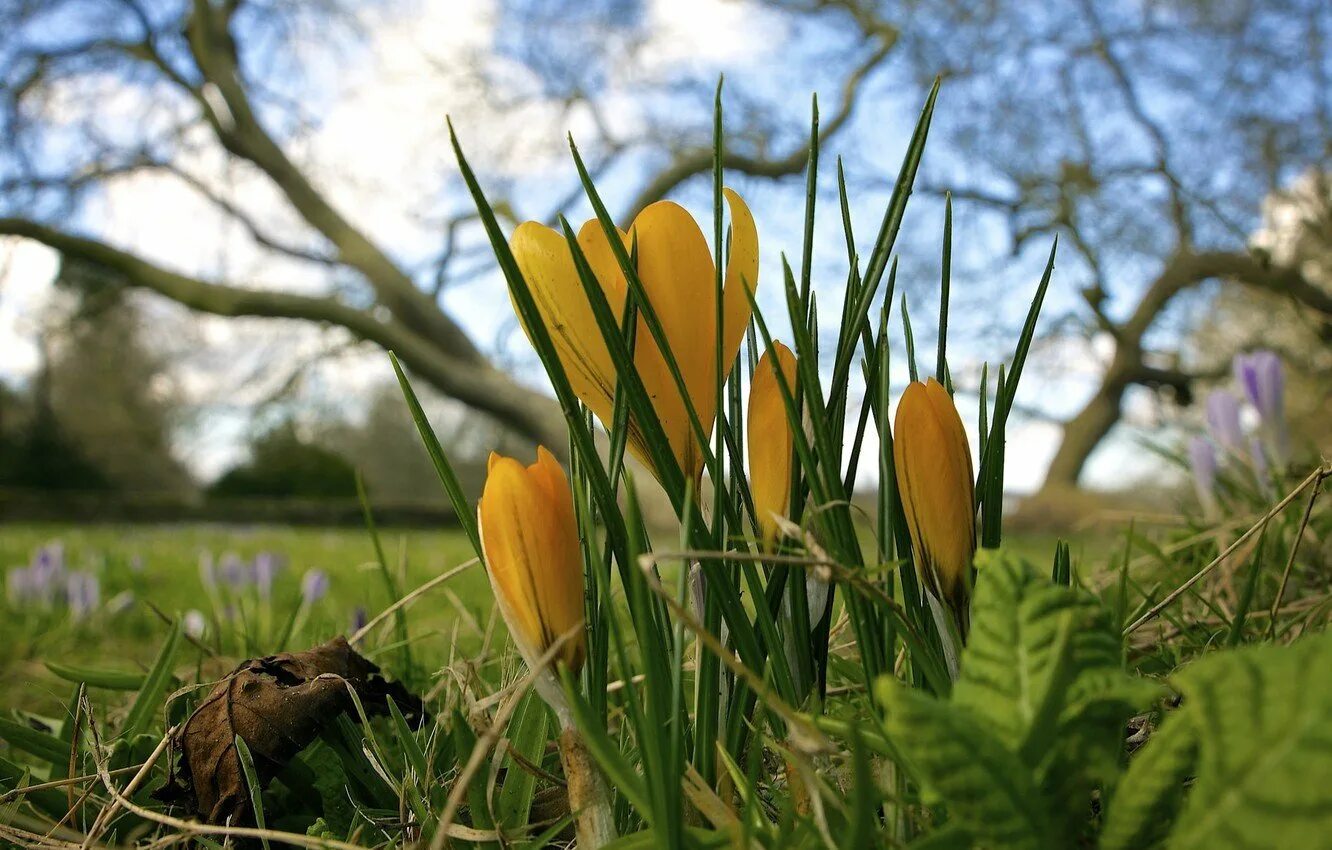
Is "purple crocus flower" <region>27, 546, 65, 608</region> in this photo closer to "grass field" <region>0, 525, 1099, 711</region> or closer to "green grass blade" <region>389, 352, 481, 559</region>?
"grass field" <region>0, 525, 1099, 711</region>

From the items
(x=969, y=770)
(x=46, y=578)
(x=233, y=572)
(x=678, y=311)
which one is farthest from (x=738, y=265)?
(x=46, y=578)

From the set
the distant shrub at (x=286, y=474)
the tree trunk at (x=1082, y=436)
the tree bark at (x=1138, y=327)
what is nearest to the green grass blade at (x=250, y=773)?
the tree bark at (x=1138, y=327)

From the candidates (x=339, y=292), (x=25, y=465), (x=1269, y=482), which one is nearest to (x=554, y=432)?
(x=339, y=292)

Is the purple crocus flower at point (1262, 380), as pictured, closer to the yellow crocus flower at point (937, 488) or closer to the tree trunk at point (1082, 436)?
the yellow crocus flower at point (937, 488)

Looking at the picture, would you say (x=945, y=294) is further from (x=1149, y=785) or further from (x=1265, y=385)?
(x=1265, y=385)

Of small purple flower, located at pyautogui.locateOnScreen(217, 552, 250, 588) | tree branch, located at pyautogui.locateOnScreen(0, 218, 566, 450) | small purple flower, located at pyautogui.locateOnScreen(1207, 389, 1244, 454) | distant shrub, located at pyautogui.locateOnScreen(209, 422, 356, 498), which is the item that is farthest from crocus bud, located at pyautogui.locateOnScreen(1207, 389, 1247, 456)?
distant shrub, located at pyautogui.locateOnScreen(209, 422, 356, 498)
